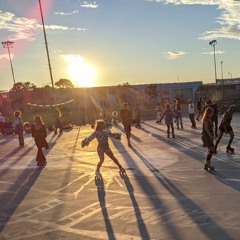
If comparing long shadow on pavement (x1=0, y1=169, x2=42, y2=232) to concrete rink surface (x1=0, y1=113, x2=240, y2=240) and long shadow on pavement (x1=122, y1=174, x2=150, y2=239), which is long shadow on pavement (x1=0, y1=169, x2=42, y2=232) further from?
long shadow on pavement (x1=122, y1=174, x2=150, y2=239)

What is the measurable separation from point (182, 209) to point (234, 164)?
4.25 metres

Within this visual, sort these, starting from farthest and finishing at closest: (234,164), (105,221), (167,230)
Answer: (234,164) < (105,221) < (167,230)

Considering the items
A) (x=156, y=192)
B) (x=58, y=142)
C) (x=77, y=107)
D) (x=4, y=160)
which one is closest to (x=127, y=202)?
(x=156, y=192)

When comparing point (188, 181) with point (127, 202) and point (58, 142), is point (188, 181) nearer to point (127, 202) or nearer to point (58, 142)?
point (127, 202)

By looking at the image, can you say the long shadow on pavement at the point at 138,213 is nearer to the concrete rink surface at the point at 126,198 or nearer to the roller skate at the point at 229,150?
the concrete rink surface at the point at 126,198

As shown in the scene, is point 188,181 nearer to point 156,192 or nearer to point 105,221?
point 156,192

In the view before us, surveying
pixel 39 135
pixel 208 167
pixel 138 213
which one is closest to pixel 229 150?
pixel 208 167

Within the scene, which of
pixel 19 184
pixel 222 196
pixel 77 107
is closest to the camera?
pixel 222 196

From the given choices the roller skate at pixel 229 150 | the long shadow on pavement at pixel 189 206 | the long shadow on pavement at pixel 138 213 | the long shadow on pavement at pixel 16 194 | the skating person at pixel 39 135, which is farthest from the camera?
the roller skate at pixel 229 150

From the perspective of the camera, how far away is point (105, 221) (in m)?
6.27

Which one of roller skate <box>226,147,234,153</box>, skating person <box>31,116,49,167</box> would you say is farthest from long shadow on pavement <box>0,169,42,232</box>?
roller skate <box>226,147,234,153</box>

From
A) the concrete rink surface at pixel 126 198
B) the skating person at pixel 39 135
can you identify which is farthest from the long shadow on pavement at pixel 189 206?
the skating person at pixel 39 135

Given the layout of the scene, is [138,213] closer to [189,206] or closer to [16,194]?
[189,206]

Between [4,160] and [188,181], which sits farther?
[4,160]
